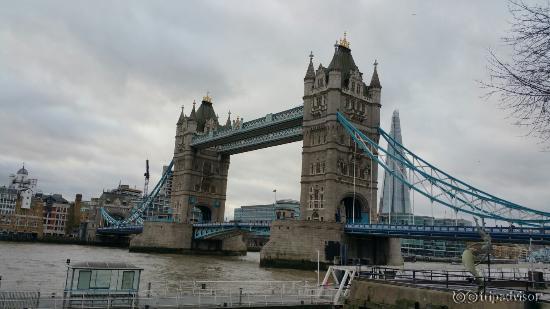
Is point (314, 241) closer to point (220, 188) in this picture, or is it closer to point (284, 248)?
point (284, 248)

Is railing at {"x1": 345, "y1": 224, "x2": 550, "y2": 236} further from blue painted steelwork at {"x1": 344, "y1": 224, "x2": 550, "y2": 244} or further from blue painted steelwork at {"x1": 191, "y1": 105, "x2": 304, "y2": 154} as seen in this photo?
blue painted steelwork at {"x1": 191, "y1": 105, "x2": 304, "y2": 154}

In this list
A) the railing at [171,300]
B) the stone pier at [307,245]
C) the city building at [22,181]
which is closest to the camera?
the railing at [171,300]

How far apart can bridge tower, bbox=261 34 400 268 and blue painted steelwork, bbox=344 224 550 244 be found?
331cm

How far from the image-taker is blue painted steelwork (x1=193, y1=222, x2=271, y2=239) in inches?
2625

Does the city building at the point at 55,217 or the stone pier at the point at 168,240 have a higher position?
the city building at the point at 55,217

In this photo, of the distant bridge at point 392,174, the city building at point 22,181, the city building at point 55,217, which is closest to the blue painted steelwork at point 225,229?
the distant bridge at point 392,174

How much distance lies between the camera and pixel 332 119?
195 ft

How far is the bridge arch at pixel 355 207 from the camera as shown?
60812 millimetres

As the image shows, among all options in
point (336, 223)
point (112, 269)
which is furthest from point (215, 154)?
point (112, 269)

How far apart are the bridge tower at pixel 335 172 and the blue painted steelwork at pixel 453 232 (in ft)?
10.8

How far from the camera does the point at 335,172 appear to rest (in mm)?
58594

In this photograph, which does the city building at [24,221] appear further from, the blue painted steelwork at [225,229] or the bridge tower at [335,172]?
the bridge tower at [335,172]

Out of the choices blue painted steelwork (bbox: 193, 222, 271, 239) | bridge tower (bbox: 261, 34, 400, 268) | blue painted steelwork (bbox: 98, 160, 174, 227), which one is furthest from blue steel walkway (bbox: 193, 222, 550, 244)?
blue painted steelwork (bbox: 98, 160, 174, 227)

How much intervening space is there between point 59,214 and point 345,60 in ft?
334
